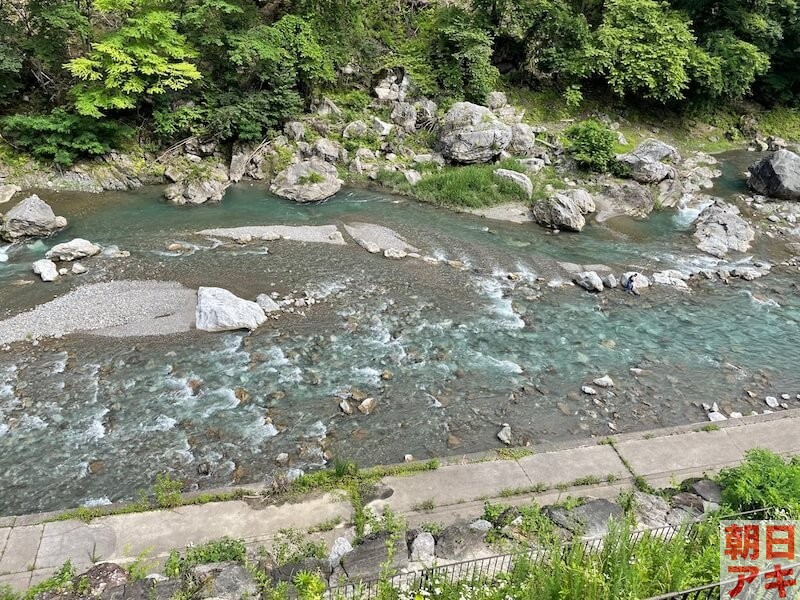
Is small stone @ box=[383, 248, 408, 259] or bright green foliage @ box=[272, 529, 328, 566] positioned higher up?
small stone @ box=[383, 248, 408, 259]

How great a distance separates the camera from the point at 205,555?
6461 millimetres

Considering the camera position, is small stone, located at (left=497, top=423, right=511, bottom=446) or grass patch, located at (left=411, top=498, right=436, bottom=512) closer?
grass patch, located at (left=411, top=498, right=436, bottom=512)

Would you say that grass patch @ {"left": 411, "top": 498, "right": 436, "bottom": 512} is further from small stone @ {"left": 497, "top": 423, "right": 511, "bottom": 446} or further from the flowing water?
small stone @ {"left": 497, "top": 423, "right": 511, "bottom": 446}

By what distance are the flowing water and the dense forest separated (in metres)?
5.46

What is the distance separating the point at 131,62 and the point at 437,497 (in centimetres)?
1944

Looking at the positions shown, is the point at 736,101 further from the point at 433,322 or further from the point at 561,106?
the point at 433,322

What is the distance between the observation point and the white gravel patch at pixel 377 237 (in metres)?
16.5

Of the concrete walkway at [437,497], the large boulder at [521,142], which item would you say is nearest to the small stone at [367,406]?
the concrete walkway at [437,497]

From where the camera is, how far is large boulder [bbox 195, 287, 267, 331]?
12.1 metres

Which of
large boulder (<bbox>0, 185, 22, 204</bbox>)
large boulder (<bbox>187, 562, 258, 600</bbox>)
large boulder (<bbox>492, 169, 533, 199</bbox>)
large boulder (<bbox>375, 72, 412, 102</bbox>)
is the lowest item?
large boulder (<bbox>0, 185, 22, 204</bbox>)

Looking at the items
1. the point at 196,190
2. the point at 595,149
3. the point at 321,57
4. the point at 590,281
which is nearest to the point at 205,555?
the point at 590,281

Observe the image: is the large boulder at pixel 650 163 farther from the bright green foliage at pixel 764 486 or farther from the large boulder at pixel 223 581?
the large boulder at pixel 223 581

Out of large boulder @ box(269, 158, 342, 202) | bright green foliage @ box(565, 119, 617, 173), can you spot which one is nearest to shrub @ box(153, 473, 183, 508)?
large boulder @ box(269, 158, 342, 202)

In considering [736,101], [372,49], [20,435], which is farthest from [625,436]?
[736,101]
